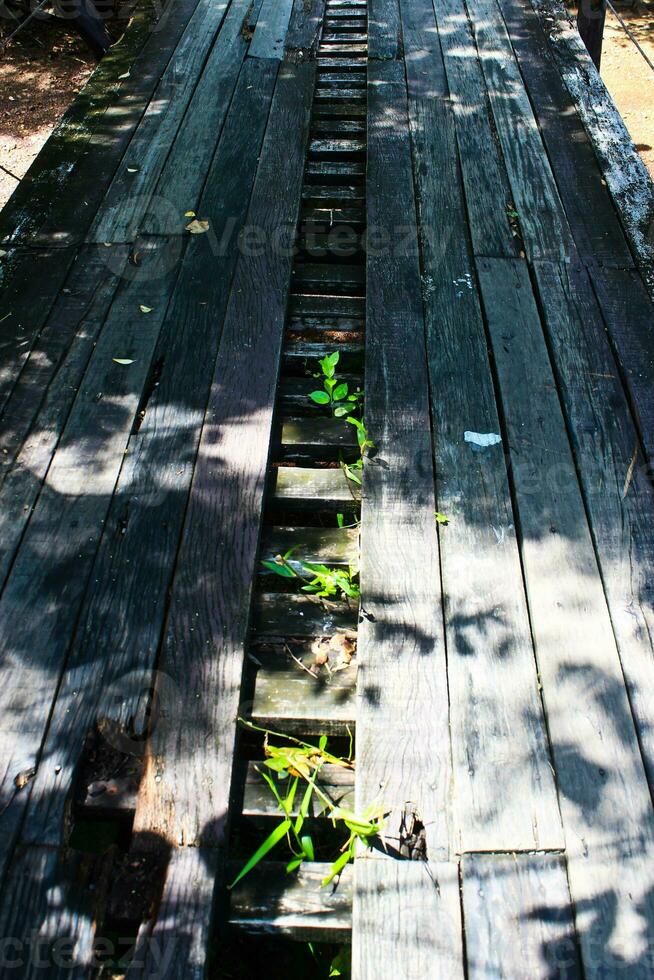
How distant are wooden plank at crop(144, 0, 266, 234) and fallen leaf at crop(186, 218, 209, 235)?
0.09 feet

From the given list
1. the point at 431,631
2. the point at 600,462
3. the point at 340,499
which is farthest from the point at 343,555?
the point at 600,462

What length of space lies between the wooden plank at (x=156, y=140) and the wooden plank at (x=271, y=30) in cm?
23

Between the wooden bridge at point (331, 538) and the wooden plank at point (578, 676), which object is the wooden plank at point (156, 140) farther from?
the wooden plank at point (578, 676)

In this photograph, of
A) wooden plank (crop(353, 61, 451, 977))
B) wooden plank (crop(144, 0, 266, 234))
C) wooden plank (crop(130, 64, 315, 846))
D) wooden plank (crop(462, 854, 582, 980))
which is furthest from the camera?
wooden plank (crop(144, 0, 266, 234))

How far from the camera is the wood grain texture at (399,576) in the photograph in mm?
1781

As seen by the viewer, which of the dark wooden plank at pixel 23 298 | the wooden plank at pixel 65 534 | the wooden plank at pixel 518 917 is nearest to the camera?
the wooden plank at pixel 518 917

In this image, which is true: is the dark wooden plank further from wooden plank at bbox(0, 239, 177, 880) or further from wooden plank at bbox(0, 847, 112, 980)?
wooden plank at bbox(0, 847, 112, 980)

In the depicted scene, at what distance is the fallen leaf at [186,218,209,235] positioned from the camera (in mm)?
3221

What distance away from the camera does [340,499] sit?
2.39 meters

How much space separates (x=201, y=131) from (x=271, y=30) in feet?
4.18

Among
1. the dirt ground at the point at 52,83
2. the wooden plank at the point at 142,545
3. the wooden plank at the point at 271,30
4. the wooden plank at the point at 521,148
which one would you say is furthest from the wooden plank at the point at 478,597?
the dirt ground at the point at 52,83

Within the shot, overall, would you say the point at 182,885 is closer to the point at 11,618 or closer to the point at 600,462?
the point at 11,618

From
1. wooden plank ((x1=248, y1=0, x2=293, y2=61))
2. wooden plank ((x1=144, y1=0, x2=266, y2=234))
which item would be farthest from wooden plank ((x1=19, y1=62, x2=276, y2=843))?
wooden plank ((x1=248, y1=0, x2=293, y2=61))

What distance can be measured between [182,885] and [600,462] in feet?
5.44
